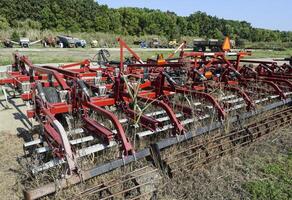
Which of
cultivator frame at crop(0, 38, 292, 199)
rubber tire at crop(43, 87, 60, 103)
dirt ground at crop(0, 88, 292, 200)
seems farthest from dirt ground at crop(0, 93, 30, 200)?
rubber tire at crop(43, 87, 60, 103)

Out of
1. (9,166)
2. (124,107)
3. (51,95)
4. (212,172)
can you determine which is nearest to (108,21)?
(51,95)

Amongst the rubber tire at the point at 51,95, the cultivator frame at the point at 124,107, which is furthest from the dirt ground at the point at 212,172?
the rubber tire at the point at 51,95

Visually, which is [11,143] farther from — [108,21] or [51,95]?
[108,21]

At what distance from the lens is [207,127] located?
14.4ft

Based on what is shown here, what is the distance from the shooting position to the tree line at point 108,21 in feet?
142

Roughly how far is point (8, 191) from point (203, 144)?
230 centimetres

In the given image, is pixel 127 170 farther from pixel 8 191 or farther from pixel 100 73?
pixel 100 73

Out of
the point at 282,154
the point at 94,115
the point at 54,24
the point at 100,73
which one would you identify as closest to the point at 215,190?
the point at 282,154

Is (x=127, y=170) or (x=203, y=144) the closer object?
(x=127, y=170)

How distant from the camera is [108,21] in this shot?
46844 mm

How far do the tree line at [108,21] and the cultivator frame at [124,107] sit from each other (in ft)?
111

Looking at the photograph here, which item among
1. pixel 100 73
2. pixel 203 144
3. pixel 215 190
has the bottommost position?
pixel 215 190

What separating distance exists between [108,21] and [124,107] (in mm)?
43788

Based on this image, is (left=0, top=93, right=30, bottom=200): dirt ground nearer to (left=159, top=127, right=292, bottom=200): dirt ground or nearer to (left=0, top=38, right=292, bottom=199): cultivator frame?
(left=0, top=38, right=292, bottom=199): cultivator frame
